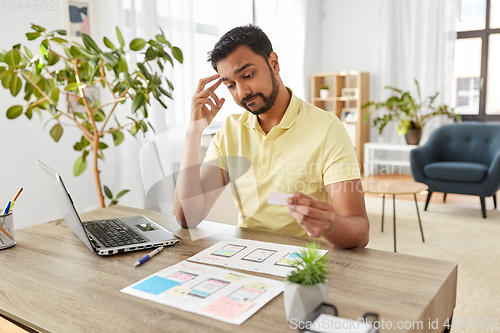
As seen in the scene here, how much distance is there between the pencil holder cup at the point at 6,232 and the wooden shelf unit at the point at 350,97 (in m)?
5.06

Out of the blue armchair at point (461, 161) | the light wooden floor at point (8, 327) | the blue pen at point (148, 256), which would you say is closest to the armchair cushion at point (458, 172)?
the blue armchair at point (461, 161)

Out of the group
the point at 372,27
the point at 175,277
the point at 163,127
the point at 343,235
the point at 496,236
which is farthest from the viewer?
the point at 372,27

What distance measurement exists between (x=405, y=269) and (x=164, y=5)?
3316 millimetres

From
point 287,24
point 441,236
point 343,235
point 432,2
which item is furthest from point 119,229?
point 432,2

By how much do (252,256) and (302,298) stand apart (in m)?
0.35

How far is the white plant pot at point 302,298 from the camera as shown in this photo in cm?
67

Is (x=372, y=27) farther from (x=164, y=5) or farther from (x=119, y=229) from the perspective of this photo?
(x=119, y=229)

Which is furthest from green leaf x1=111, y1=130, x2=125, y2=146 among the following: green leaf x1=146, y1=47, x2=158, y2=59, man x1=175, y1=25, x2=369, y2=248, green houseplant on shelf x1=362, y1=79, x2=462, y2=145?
green houseplant on shelf x1=362, y1=79, x2=462, y2=145

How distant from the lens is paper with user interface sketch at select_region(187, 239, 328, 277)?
941mm

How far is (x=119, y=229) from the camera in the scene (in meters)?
1.25

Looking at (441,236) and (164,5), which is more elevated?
(164,5)

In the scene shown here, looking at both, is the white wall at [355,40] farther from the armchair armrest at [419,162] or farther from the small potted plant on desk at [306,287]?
the small potted plant on desk at [306,287]

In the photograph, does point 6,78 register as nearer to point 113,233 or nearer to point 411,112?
point 113,233

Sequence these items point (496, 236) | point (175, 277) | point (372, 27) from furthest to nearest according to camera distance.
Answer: point (372, 27), point (496, 236), point (175, 277)
